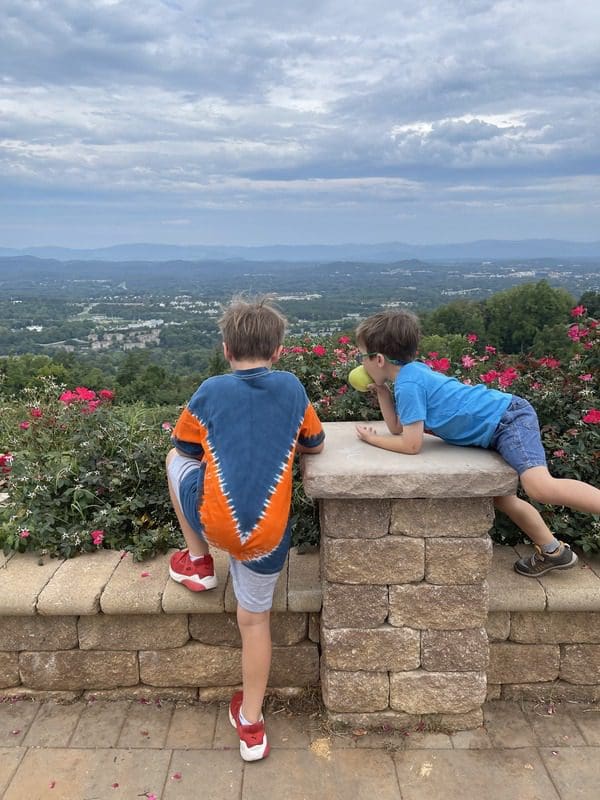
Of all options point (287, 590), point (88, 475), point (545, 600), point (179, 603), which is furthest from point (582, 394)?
point (88, 475)

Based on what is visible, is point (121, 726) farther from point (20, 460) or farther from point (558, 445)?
point (558, 445)

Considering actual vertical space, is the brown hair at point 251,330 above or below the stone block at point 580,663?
above

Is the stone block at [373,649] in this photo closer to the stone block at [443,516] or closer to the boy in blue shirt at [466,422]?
the stone block at [443,516]

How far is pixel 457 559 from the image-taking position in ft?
6.88

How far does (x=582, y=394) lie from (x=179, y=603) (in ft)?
7.47

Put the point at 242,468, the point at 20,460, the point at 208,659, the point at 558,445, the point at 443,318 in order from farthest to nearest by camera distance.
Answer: the point at 443,318 → the point at 20,460 → the point at 558,445 → the point at 208,659 → the point at 242,468

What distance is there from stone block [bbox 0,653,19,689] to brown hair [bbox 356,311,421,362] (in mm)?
2020

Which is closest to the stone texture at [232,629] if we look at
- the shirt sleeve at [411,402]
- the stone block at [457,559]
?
the stone block at [457,559]

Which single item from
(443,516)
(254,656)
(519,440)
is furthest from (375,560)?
(519,440)

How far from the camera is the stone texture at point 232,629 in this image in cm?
236

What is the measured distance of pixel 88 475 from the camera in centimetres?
280

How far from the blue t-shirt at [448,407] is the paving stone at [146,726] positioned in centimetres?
159

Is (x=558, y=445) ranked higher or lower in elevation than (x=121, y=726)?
higher

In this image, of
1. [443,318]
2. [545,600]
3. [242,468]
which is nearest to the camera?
[242,468]
